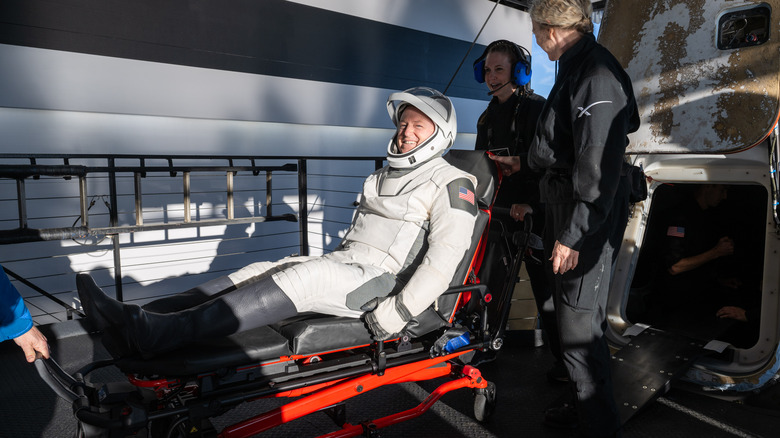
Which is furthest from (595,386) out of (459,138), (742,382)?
(459,138)

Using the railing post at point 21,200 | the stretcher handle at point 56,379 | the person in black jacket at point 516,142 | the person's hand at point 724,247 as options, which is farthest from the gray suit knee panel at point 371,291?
the person's hand at point 724,247

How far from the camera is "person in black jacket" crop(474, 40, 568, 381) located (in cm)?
260

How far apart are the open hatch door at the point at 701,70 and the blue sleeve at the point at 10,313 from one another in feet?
9.76

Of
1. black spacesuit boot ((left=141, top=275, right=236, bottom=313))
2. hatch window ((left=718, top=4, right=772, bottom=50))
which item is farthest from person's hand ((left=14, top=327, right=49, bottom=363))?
hatch window ((left=718, top=4, right=772, bottom=50))

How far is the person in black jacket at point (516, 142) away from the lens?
260cm

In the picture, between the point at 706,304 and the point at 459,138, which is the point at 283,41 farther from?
the point at 706,304

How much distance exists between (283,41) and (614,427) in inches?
167

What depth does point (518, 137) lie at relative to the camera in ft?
8.93

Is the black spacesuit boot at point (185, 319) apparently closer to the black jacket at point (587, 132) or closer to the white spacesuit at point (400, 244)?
the white spacesuit at point (400, 244)

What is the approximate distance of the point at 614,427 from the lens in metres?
1.90

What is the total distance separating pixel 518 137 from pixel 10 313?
237cm

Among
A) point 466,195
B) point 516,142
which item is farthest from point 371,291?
point 516,142

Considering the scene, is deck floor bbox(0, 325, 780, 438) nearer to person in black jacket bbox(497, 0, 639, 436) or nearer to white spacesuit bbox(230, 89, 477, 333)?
person in black jacket bbox(497, 0, 639, 436)

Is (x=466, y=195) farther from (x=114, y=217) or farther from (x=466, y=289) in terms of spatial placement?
(x=114, y=217)
